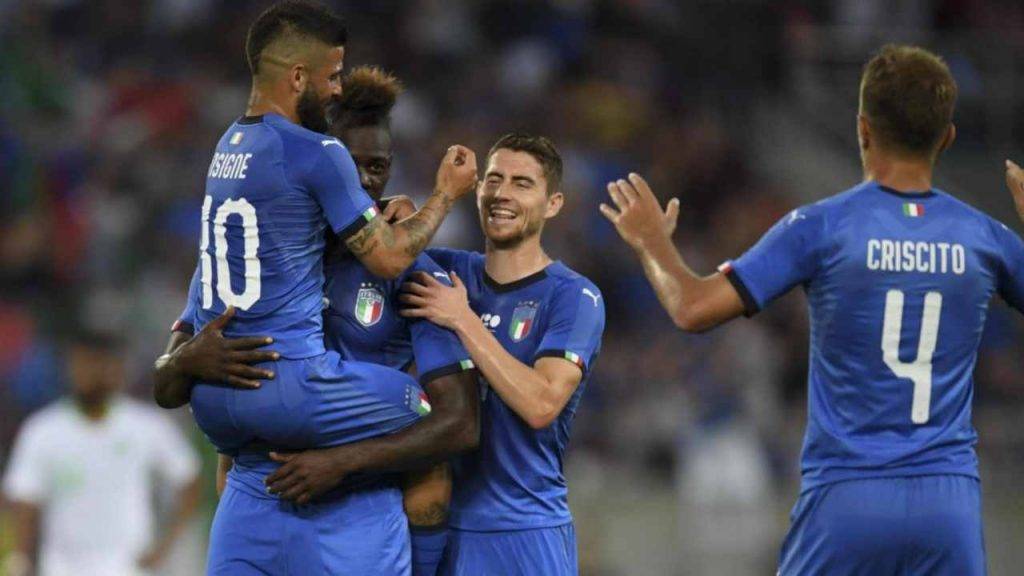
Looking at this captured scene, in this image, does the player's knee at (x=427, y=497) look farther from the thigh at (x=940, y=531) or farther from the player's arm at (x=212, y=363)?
the thigh at (x=940, y=531)

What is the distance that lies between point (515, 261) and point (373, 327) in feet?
2.14

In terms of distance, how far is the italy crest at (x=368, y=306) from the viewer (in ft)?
17.6

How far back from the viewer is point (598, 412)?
12242 millimetres

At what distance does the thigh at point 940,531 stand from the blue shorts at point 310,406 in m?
1.59

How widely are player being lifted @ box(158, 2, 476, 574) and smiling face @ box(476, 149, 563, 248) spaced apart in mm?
544

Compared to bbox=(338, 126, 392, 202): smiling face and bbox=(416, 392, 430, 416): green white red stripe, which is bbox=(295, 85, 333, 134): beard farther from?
bbox=(416, 392, 430, 416): green white red stripe

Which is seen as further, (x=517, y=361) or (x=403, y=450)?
(x=517, y=361)

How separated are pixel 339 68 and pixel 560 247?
25.9 feet

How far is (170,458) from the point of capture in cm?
897

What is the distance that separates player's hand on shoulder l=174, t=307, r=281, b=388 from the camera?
4.99 metres

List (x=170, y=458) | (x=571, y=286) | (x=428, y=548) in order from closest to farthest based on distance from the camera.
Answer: (x=428, y=548) < (x=571, y=286) < (x=170, y=458)

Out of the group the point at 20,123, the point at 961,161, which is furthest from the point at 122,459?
the point at 961,161

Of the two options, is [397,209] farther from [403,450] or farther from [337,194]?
[403,450]

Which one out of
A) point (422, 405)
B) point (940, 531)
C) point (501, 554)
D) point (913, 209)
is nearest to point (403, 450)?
point (422, 405)
